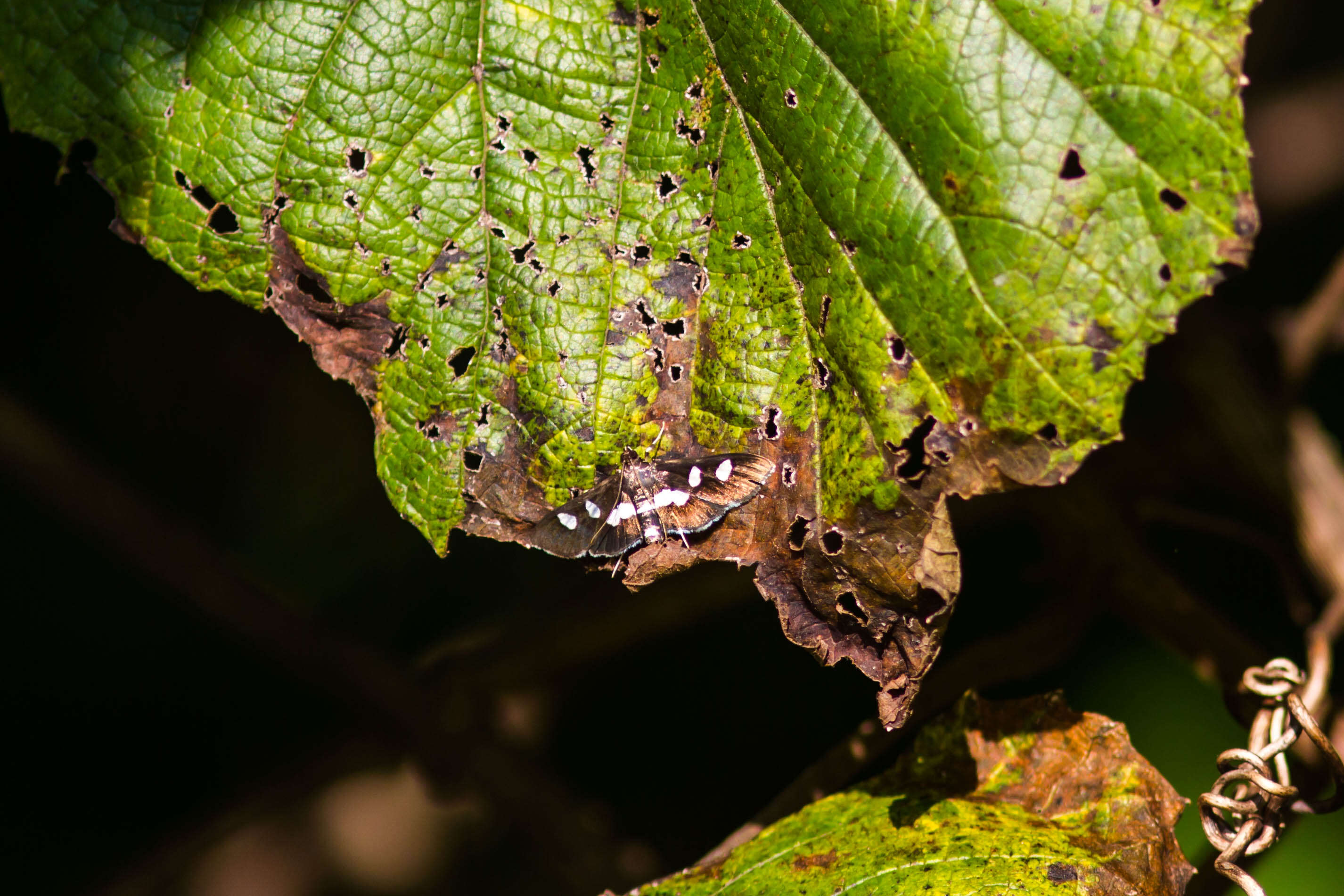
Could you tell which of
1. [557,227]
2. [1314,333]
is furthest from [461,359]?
[1314,333]

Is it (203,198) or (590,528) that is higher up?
(203,198)

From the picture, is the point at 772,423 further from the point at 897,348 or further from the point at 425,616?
the point at 425,616

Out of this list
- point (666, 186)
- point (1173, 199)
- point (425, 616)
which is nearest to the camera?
point (1173, 199)

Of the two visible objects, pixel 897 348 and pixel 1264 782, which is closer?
pixel 897 348

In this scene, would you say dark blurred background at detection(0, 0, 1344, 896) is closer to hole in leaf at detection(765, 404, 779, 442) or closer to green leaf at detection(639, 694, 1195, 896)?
green leaf at detection(639, 694, 1195, 896)

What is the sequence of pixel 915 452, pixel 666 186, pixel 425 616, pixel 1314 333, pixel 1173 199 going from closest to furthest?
pixel 1173 199, pixel 915 452, pixel 666 186, pixel 1314 333, pixel 425 616

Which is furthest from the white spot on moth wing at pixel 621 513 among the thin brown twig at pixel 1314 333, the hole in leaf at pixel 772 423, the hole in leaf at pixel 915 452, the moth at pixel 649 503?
the thin brown twig at pixel 1314 333

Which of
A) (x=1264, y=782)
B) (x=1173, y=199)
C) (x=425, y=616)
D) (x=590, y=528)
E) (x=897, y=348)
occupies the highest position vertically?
(x=1173, y=199)
